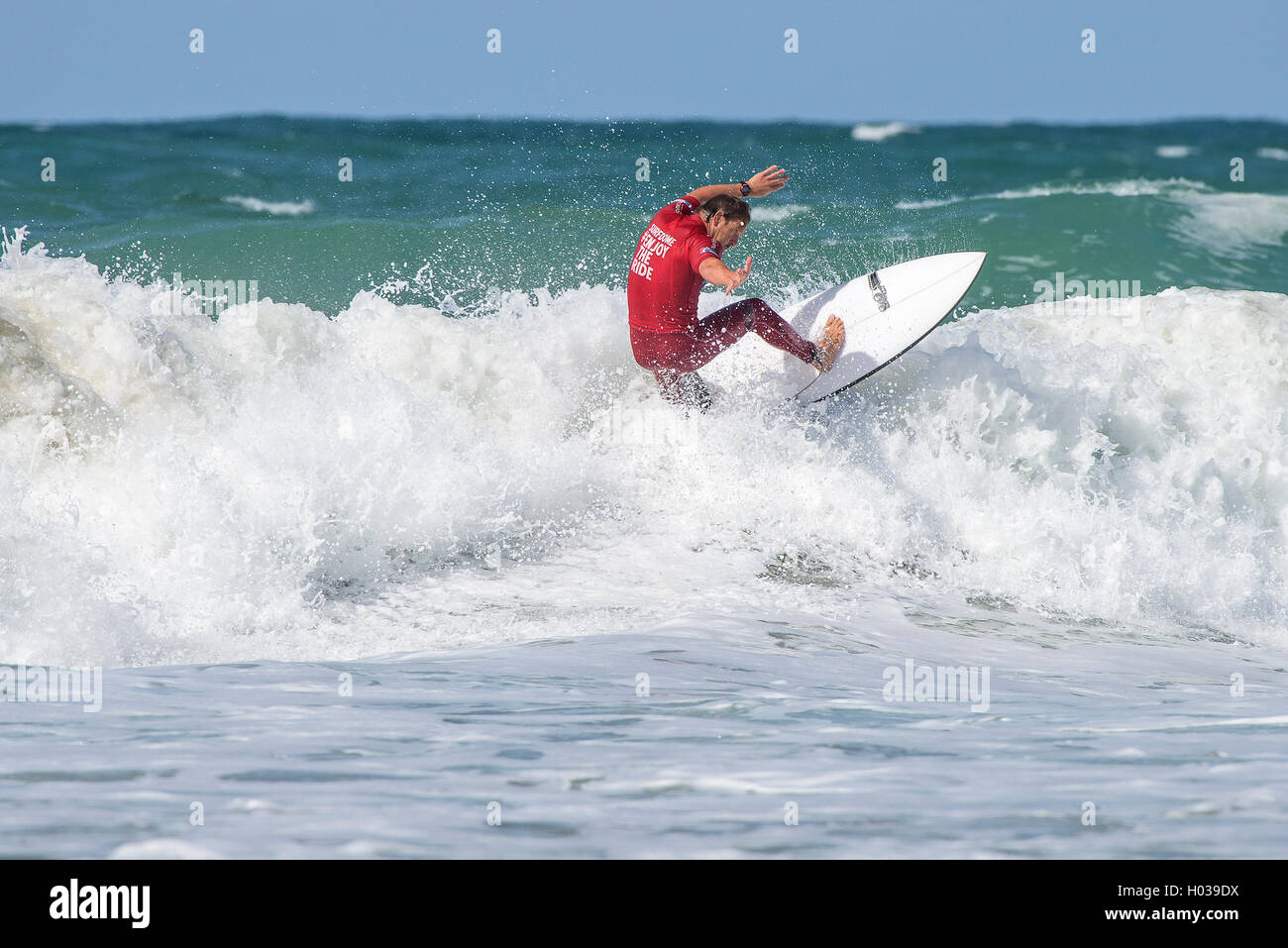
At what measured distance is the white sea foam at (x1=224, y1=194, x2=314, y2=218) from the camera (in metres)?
16.0

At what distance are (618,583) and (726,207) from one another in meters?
2.24

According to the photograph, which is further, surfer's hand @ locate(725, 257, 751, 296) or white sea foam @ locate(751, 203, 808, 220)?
white sea foam @ locate(751, 203, 808, 220)

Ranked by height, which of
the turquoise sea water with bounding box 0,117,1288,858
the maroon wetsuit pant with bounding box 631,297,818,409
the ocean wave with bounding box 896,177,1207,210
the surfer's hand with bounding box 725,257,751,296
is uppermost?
the ocean wave with bounding box 896,177,1207,210

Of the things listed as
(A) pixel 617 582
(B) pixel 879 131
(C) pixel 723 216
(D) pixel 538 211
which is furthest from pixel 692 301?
(B) pixel 879 131

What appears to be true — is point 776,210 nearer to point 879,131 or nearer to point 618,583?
point 618,583

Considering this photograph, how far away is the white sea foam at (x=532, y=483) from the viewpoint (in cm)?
529

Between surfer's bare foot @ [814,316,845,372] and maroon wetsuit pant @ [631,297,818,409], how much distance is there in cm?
9

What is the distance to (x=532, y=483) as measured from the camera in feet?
21.5

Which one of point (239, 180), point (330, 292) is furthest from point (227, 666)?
point (239, 180)

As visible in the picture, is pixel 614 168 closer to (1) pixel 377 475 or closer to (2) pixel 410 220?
(2) pixel 410 220

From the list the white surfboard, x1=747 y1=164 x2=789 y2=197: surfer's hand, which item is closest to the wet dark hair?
x1=747 y1=164 x2=789 y2=197: surfer's hand

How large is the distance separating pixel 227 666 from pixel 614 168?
15737 millimetres

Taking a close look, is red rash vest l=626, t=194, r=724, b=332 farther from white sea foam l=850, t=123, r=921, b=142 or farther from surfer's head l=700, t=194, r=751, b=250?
white sea foam l=850, t=123, r=921, b=142

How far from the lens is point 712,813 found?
9.50 ft
